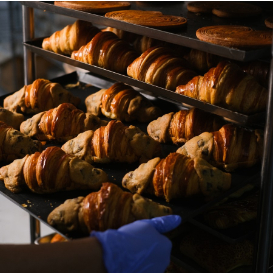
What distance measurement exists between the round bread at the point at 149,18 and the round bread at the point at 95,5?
88 mm

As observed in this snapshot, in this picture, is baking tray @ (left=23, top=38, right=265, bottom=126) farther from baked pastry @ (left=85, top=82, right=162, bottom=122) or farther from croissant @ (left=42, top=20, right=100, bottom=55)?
baked pastry @ (left=85, top=82, right=162, bottom=122)

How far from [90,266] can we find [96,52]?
4.48 ft

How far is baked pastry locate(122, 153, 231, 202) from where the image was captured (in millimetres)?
1718

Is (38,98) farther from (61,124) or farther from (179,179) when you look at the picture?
(179,179)

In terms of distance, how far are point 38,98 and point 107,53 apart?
1.58 ft

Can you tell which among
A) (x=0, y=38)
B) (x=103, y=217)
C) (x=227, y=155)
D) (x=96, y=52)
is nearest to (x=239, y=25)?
(x=227, y=155)

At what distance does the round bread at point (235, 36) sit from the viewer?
163cm

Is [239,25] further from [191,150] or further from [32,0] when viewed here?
[32,0]

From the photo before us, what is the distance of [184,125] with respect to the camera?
2154mm

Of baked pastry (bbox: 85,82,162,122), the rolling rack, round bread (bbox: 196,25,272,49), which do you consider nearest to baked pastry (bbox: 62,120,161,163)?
the rolling rack

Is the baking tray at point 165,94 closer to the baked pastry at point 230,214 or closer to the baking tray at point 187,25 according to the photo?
the baking tray at point 187,25

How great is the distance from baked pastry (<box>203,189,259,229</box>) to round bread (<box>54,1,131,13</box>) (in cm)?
110

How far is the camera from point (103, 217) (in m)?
1.51

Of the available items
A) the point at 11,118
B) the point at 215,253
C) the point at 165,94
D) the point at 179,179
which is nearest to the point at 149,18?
the point at 165,94
